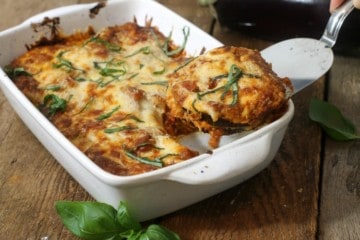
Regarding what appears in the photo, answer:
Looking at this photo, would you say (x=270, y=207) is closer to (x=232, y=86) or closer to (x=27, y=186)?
(x=232, y=86)

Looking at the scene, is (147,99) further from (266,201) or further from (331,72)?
(331,72)

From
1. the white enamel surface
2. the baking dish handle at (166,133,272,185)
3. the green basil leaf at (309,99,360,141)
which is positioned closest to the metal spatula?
the white enamel surface

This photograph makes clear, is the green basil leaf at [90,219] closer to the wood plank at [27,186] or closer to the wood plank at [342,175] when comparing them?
the wood plank at [27,186]

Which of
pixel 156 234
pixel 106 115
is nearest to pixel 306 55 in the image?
pixel 106 115

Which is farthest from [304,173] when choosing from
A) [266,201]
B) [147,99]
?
[147,99]

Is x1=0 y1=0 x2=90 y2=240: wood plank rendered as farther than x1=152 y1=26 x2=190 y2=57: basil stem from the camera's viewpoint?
No

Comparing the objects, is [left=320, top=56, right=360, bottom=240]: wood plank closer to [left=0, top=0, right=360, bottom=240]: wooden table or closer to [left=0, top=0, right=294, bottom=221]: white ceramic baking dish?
[left=0, top=0, right=360, bottom=240]: wooden table
